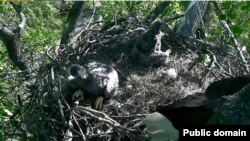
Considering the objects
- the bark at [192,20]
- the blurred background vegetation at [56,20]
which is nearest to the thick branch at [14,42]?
the blurred background vegetation at [56,20]

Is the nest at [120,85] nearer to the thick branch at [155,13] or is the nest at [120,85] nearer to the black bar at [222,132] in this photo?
the thick branch at [155,13]

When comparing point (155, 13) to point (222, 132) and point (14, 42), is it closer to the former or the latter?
point (14, 42)

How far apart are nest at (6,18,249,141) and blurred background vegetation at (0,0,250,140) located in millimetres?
316

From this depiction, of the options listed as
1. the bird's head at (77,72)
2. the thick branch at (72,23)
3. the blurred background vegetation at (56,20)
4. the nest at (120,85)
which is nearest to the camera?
the nest at (120,85)

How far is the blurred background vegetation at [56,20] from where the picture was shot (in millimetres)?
5060

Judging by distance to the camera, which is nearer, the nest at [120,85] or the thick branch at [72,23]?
the nest at [120,85]

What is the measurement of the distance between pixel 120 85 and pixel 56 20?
394 inches

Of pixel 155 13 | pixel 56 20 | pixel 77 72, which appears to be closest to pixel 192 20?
pixel 155 13

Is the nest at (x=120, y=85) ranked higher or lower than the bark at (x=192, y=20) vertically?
lower

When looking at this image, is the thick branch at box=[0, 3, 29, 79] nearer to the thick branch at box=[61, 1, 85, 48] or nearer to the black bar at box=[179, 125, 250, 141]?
the thick branch at box=[61, 1, 85, 48]

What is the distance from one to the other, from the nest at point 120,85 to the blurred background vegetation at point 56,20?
316 mm

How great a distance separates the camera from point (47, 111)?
185 inches

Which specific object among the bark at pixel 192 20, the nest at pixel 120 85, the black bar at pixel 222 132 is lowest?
the black bar at pixel 222 132

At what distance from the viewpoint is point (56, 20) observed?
14.9 metres
